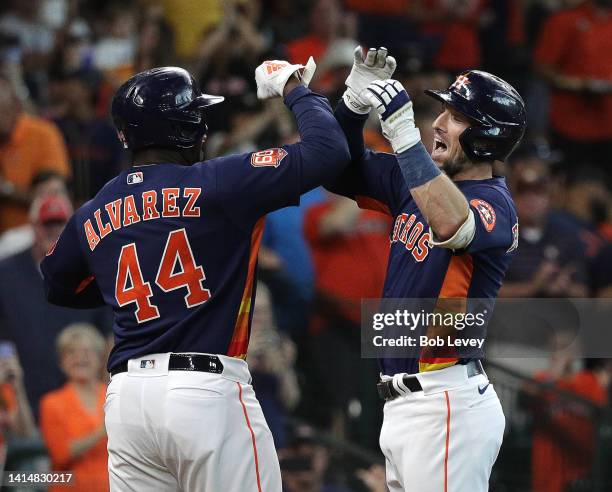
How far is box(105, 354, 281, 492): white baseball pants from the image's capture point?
4527 millimetres

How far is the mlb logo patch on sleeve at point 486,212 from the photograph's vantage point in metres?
4.61

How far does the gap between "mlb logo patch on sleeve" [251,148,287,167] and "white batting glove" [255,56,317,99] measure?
0.34m

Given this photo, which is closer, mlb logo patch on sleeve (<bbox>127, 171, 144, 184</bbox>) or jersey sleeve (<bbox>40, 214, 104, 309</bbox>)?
mlb logo patch on sleeve (<bbox>127, 171, 144, 184</bbox>)

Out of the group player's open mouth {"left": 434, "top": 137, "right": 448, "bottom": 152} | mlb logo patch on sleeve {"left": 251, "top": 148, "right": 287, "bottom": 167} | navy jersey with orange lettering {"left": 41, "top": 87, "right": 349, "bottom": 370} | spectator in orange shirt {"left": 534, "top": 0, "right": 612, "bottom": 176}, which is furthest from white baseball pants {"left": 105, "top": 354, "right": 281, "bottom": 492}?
spectator in orange shirt {"left": 534, "top": 0, "right": 612, "bottom": 176}

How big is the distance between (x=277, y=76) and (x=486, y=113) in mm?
822

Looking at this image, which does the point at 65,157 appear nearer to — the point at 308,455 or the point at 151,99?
the point at 308,455

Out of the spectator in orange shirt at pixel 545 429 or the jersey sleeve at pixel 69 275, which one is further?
the spectator in orange shirt at pixel 545 429

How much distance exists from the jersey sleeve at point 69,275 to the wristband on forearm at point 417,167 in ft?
4.39

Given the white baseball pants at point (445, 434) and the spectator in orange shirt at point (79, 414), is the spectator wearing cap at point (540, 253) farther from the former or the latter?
the white baseball pants at point (445, 434)

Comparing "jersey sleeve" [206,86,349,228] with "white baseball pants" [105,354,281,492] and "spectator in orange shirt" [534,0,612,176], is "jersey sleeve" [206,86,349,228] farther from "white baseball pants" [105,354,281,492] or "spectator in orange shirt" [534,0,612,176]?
"spectator in orange shirt" [534,0,612,176]

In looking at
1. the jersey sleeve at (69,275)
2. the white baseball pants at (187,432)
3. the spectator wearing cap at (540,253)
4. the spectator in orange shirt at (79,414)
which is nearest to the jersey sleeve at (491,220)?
the white baseball pants at (187,432)

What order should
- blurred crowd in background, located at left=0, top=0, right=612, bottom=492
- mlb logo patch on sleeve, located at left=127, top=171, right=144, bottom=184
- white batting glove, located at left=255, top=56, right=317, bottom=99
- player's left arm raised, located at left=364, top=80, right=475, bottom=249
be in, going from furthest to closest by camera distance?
blurred crowd in background, located at left=0, top=0, right=612, bottom=492 < white batting glove, located at left=255, top=56, right=317, bottom=99 < mlb logo patch on sleeve, located at left=127, top=171, right=144, bottom=184 < player's left arm raised, located at left=364, top=80, right=475, bottom=249

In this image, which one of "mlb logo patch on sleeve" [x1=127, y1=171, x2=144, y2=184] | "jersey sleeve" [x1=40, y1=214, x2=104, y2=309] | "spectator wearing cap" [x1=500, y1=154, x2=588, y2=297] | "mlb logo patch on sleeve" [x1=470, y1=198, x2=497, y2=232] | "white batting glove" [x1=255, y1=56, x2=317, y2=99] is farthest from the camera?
"spectator wearing cap" [x1=500, y1=154, x2=588, y2=297]

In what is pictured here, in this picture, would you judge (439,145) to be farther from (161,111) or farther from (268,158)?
(161,111)
